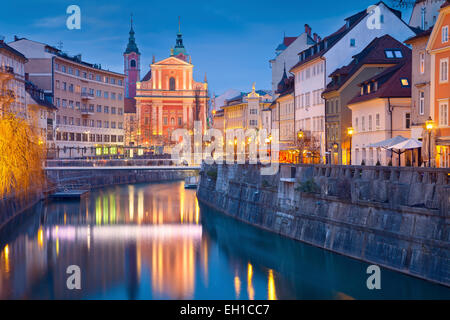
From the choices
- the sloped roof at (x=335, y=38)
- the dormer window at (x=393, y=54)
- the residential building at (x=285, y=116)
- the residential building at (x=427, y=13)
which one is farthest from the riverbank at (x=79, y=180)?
the residential building at (x=427, y=13)

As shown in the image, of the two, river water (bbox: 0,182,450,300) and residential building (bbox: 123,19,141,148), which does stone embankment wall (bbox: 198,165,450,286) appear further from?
residential building (bbox: 123,19,141,148)

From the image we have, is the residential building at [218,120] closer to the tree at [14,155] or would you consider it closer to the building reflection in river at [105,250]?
the building reflection in river at [105,250]

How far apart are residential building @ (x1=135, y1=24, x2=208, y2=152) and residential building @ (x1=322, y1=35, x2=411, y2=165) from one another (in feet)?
255

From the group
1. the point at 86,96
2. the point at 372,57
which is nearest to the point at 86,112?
the point at 86,96

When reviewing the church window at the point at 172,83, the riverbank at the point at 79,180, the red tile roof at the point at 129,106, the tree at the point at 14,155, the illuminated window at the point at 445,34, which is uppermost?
the church window at the point at 172,83

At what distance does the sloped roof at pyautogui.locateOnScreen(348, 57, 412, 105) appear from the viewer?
152 feet

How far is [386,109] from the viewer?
155 feet

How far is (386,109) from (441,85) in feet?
36.7

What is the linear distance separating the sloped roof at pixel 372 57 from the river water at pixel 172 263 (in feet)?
49.8

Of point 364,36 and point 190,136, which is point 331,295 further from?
point 190,136

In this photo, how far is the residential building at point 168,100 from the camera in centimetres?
13675

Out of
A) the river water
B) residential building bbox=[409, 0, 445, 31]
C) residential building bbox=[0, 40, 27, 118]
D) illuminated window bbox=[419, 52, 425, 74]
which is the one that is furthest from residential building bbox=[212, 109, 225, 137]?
illuminated window bbox=[419, 52, 425, 74]

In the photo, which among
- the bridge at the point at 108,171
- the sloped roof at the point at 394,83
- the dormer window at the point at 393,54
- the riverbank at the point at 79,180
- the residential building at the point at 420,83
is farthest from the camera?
the bridge at the point at 108,171

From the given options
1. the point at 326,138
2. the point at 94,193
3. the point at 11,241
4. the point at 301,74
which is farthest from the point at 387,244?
the point at 94,193
